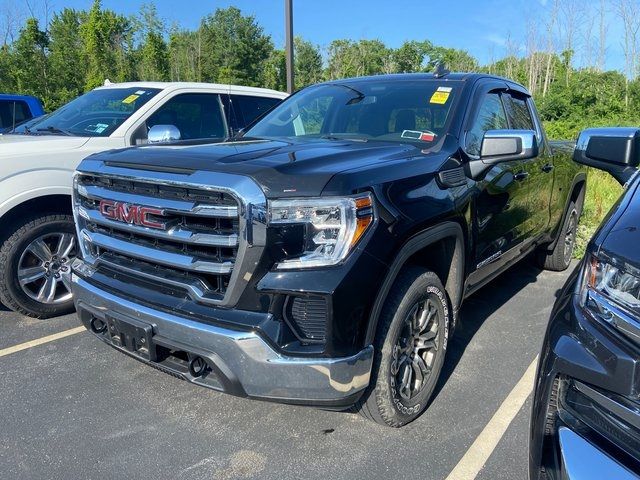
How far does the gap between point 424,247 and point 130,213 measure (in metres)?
1.47

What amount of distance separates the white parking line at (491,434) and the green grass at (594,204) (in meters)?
3.74

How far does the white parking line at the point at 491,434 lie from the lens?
99.1 inches

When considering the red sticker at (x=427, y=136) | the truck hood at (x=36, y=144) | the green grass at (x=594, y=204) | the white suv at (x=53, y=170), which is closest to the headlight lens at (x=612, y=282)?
the red sticker at (x=427, y=136)

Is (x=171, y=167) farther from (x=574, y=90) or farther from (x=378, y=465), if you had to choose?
(x=574, y=90)

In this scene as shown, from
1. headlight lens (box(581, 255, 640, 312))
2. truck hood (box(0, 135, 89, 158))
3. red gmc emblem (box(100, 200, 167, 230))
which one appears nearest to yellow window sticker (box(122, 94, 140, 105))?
truck hood (box(0, 135, 89, 158))

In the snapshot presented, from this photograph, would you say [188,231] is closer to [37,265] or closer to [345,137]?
[345,137]

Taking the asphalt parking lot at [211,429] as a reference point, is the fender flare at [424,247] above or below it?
above

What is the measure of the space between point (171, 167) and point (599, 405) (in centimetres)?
194

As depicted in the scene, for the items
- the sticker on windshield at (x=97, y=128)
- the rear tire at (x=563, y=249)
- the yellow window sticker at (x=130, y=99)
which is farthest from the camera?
the rear tire at (x=563, y=249)

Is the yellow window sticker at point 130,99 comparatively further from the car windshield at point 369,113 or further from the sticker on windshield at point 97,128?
the car windshield at point 369,113

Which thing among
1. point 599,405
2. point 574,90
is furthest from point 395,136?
point 574,90

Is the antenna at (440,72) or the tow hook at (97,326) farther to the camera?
the antenna at (440,72)

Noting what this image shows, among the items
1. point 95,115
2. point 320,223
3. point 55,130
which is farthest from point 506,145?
point 55,130

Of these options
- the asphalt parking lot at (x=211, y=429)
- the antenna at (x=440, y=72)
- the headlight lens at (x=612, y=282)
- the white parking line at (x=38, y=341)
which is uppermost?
the antenna at (x=440, y=72)
